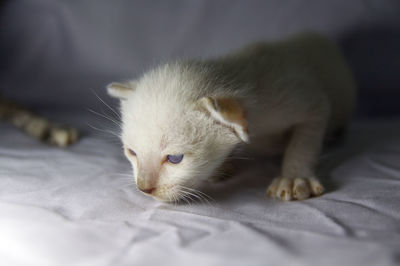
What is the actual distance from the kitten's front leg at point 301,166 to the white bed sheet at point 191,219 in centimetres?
6

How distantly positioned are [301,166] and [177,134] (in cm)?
65

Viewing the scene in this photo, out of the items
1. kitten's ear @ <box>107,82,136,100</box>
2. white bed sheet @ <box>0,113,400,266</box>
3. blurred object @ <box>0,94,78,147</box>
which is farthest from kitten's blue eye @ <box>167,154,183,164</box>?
blurred object @ <box>0,94,78,147</box>

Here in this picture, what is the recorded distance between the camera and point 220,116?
1437 millimetres

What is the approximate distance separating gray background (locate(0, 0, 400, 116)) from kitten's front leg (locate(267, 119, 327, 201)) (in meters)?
1.15

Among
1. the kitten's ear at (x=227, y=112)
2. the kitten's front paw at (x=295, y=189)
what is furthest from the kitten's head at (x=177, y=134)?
the kitten's front paw at (x=295, y=189)

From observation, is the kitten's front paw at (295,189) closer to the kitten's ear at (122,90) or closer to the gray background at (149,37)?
the kitten's ear at (122,90)

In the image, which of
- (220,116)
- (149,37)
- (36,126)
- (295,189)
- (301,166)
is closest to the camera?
(220,116)

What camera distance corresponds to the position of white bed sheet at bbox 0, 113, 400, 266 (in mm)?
1196

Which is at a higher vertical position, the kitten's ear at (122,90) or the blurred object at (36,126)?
the blurred object at (36,126)

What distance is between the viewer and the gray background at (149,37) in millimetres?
2818

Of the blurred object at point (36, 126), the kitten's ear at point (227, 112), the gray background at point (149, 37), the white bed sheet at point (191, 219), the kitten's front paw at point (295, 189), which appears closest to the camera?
the white bed sheet at point (191, 219)

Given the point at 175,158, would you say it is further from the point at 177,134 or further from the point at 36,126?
the point at 36,126

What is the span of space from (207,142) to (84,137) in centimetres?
115

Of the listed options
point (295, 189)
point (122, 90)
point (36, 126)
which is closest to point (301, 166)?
point (295, 189)
